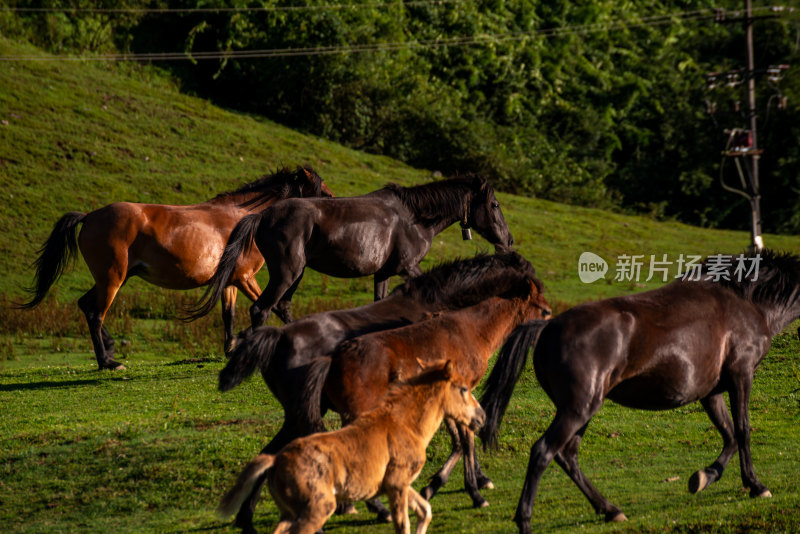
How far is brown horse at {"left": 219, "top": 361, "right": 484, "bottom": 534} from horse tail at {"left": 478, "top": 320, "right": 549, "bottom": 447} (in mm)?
774

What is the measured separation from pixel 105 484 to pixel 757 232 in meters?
28.2

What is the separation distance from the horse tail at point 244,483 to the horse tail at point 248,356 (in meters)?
1.46

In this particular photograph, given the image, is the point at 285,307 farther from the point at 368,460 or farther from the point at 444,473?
the point at 368,460

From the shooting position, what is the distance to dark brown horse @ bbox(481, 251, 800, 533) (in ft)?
25.9

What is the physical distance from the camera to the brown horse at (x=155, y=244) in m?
14.9

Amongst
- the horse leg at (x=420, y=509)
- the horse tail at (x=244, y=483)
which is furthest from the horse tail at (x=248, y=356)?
the horse leg at (x=420, y=509)

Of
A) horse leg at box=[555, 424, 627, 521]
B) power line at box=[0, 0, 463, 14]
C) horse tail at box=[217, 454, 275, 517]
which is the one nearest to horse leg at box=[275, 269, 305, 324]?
horse leg at box=[555, 424, 627, 521]

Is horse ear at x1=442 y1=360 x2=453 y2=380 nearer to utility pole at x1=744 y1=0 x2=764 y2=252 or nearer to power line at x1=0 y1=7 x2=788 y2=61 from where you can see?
utility pole at x1=744 y1=0 x2=764 y2=252

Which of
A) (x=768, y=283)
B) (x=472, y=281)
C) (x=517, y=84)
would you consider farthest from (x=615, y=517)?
(x=517, y=84)

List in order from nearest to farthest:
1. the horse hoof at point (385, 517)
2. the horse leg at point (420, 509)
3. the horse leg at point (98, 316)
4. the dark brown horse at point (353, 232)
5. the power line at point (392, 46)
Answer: the horse leg at point (420, 509) < the horse hoof at point (385, 517) < the dark brown horse at point (353, 232) < the horse leg at point (98, 316) < the power line at point (392, 46)

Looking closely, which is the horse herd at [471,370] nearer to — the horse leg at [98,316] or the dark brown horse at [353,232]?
the dark brown horse at [353,232]

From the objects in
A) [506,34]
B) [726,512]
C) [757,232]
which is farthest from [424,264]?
[506,34]

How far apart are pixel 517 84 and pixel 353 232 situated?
35503 millimetres

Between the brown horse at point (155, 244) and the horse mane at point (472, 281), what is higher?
the horse mane at point (472, 281)
